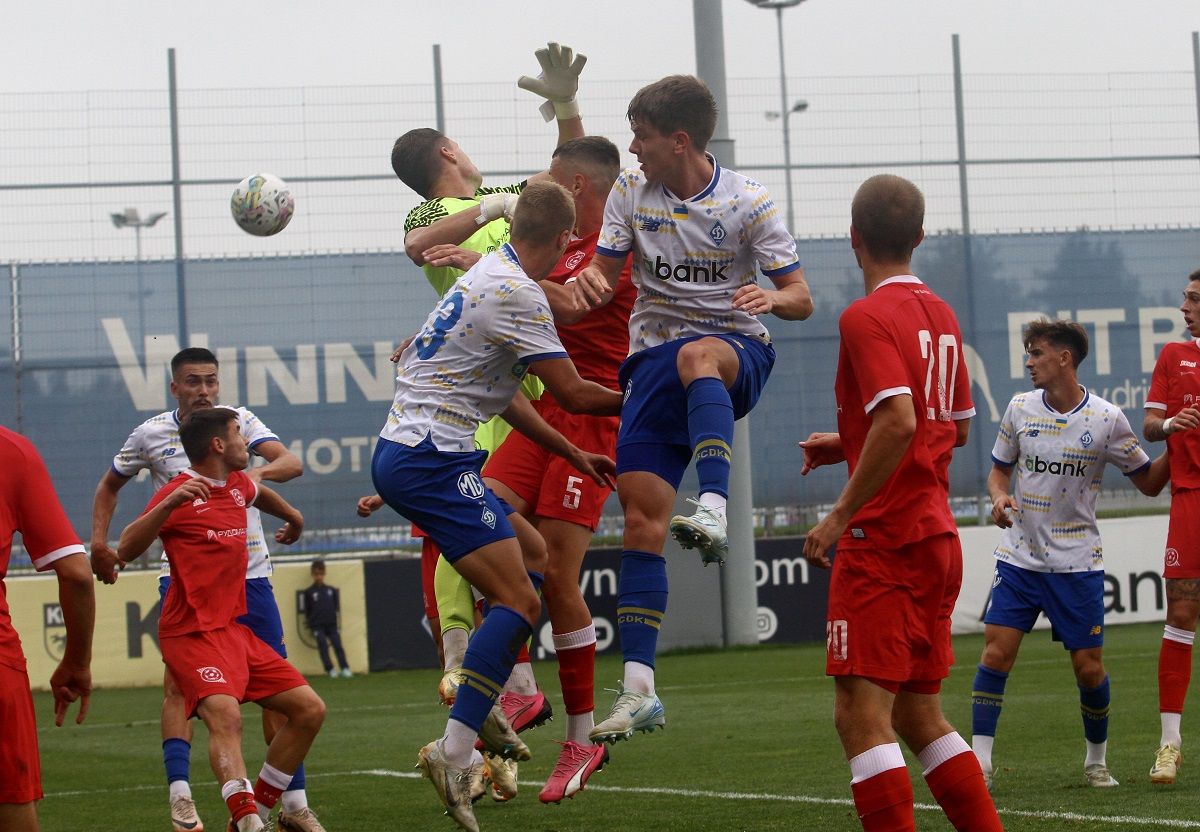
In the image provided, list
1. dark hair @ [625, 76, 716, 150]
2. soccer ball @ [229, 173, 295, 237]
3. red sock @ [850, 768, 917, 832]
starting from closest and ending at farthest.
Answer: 1. red sock @ [850, 768, 917, 832]
2. dark hair @ [625, 76, 716, 150]
3. soccer ball @ [229, 173, 295, 237]

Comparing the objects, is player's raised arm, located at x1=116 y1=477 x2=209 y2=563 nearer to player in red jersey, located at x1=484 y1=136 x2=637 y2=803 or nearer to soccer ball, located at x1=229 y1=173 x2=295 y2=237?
player in red jersey, located at x1=484 y1=136 x2=637 y2=803

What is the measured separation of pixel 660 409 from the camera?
675cm

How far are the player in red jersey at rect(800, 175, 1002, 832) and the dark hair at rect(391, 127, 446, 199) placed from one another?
3.19 meters

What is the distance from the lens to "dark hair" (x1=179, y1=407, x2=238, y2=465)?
8109 mm

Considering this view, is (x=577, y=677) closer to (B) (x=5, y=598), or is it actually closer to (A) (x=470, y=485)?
(A) (x=470, y=485)

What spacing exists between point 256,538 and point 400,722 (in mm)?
4190

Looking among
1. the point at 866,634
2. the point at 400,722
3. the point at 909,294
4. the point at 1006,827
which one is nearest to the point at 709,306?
the point at 909,294

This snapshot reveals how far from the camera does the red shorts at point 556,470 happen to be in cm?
775

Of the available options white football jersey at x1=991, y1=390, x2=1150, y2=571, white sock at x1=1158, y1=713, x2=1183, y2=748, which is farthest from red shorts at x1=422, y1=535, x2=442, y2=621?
white sock at x1=1158, y1=713, x2=1183, y2=748

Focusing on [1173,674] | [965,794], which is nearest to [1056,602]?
[1173,674]

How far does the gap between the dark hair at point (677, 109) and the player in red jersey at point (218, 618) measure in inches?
110

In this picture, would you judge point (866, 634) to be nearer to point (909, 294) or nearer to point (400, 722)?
point (909, 294)

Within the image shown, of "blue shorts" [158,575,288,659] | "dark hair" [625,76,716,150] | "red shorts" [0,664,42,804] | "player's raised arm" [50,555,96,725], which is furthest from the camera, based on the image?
"blue shorts" [158,575,288,659]

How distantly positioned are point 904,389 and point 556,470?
279 centimetres
